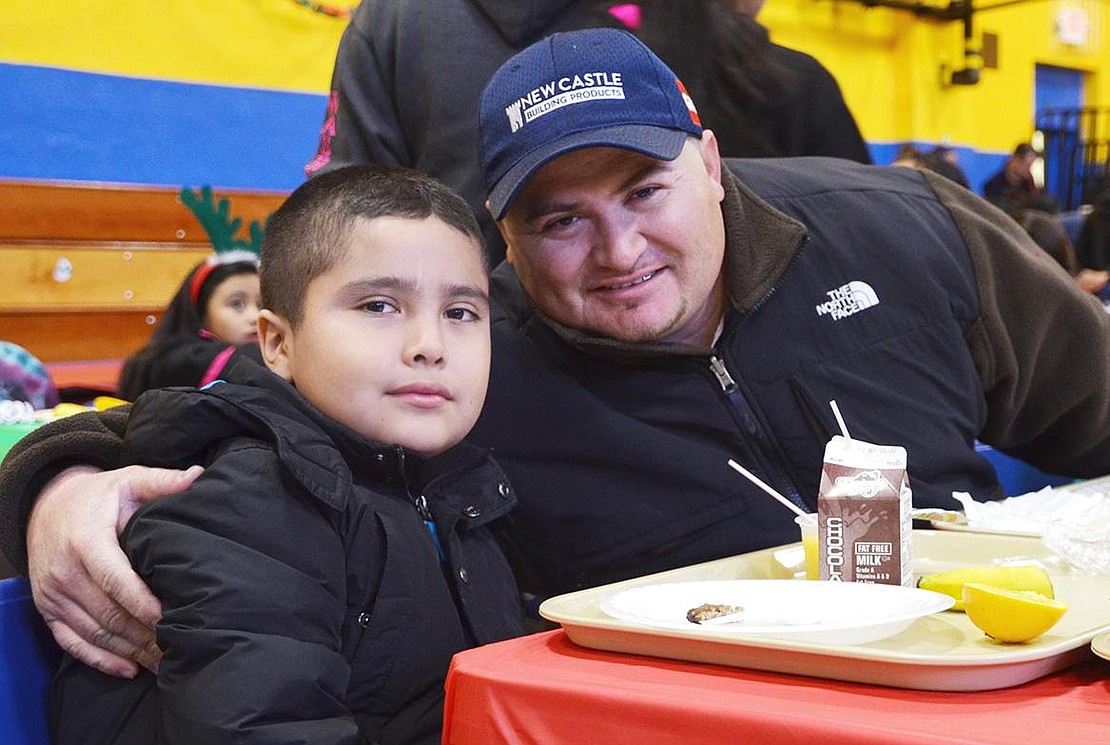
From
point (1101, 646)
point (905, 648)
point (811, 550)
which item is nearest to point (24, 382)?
point (811, 550)

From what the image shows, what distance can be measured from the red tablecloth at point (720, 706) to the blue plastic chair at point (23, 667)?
1.88ft

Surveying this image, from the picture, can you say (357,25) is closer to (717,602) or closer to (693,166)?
(693,166)

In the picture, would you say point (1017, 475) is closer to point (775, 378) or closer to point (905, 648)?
point (775, 378)

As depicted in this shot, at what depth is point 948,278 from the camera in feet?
6.11

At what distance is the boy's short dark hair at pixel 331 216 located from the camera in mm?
1479

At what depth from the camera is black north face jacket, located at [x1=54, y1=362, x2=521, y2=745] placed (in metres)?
1.10

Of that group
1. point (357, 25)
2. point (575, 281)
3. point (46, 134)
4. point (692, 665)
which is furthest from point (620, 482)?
point (46, 134)

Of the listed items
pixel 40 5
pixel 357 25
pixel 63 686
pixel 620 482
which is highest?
pixel 40 5

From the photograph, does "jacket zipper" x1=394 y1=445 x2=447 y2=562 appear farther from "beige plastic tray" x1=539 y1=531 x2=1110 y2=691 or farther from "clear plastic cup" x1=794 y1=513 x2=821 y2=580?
"clear plastic cup" x1=794 y1=513 x2=821 y2=580

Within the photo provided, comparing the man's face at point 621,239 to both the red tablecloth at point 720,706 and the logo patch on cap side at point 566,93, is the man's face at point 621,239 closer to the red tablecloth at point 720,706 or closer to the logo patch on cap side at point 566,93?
the logo patch on cap side at point 566,93

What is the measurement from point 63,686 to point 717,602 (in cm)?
72

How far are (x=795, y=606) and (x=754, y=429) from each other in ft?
2.21

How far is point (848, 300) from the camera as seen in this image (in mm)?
1786

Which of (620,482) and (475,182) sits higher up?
(475,182)
